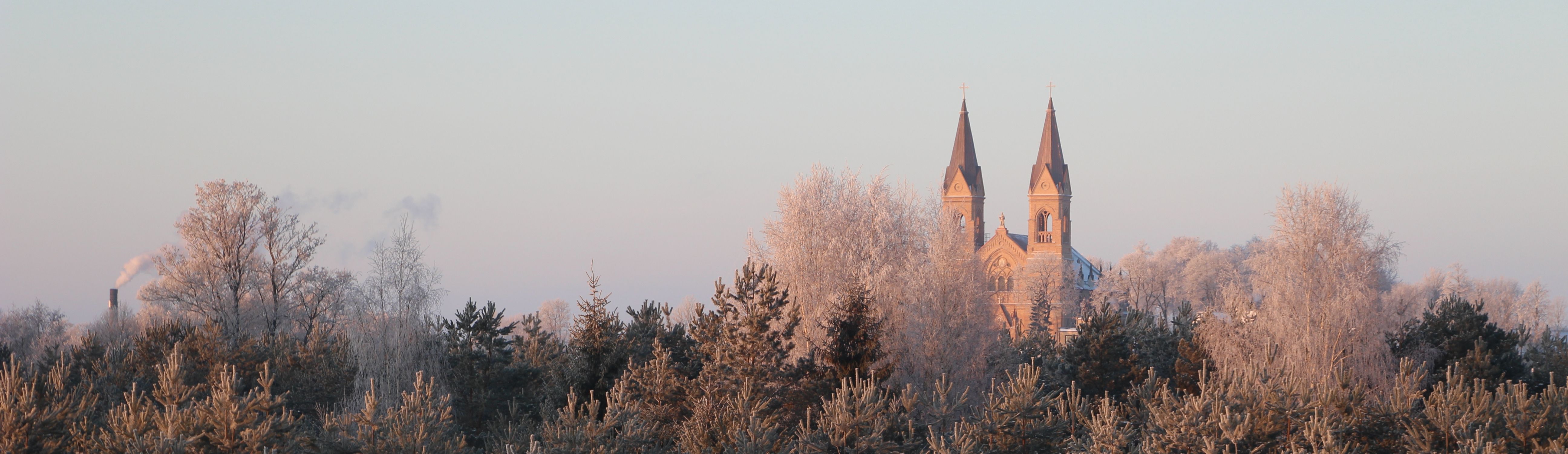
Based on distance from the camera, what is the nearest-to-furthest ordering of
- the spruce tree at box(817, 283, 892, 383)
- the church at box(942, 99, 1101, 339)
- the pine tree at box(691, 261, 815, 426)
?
the pine tree at box(691, 261, 815, 426) → the spruce tree at box(817, 283, 892, 383) → the church at box(942, 99, 1101, 339)

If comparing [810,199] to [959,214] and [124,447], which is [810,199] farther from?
[124,447]

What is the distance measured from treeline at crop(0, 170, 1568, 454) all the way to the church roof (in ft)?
156

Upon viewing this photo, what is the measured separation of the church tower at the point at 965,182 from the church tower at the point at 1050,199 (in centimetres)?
423

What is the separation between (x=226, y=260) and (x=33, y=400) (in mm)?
25662

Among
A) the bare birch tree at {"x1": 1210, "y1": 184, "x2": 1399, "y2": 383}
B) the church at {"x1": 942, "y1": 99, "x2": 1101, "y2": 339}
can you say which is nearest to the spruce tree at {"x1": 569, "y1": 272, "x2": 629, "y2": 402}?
the bare birch tree at {"x1": 1210, "y1": 184, "x2": 1399, "y2": 383}

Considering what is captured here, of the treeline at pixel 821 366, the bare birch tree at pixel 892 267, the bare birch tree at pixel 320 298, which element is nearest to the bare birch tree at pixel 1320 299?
the treeline at pixel 821 366

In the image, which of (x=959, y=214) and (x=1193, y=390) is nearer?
(x=1193, y=390)

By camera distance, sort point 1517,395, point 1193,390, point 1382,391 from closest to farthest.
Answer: point 1517,395
point 1382,391
point 1193,390

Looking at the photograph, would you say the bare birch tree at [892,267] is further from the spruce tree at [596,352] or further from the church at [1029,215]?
the church at [1029,215]

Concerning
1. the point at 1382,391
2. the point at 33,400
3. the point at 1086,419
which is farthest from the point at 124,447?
the point at 1382,391

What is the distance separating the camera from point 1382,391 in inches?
1326

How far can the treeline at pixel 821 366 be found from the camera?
23.5 meters

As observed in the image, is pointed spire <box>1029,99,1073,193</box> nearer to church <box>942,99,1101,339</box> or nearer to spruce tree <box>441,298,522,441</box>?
church <box>942,99,1101,339</box>

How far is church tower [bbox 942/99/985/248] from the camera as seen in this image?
91875 mm
